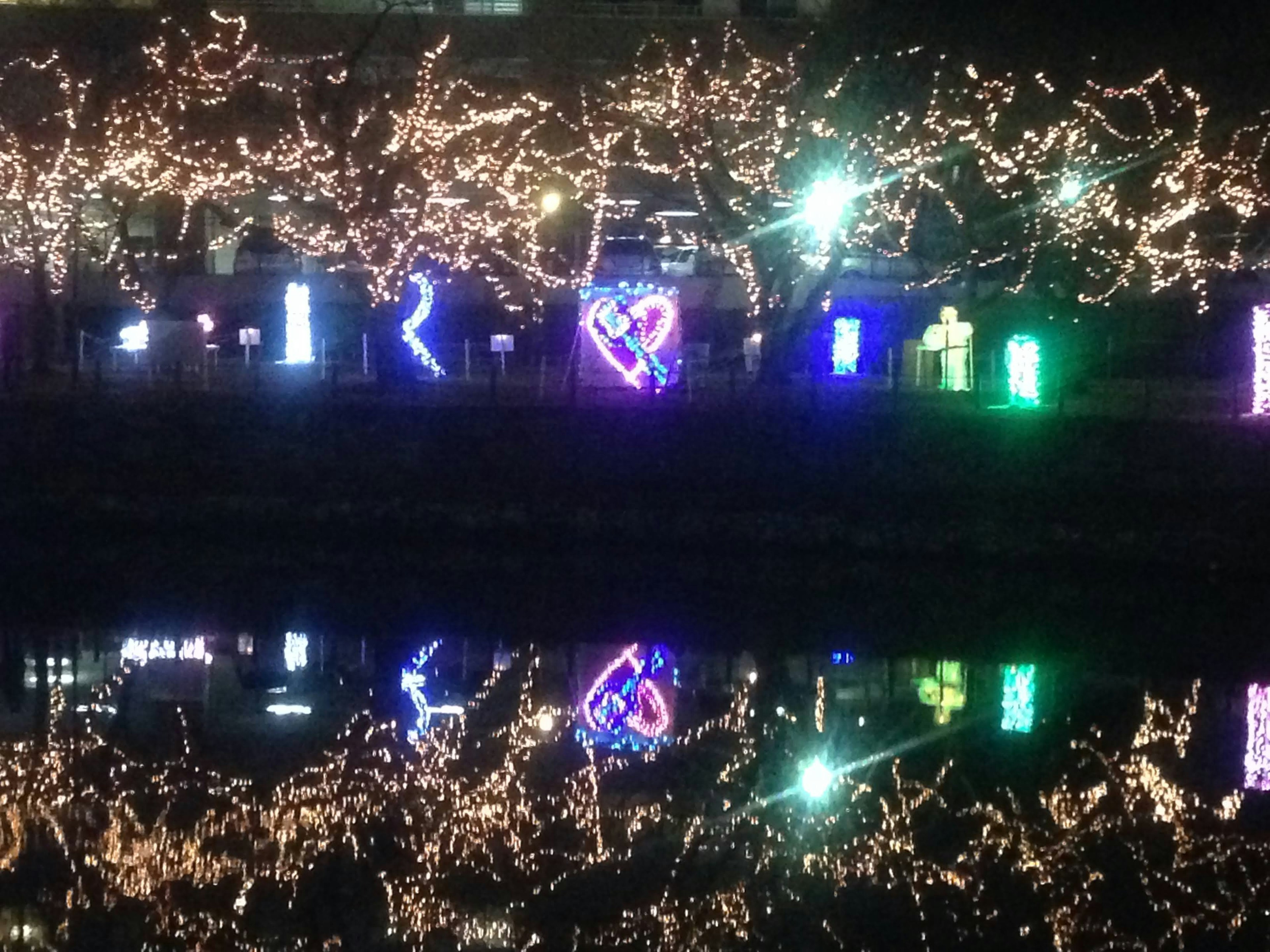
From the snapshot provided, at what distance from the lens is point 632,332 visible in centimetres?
2638

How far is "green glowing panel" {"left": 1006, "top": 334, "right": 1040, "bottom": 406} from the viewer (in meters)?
25.4

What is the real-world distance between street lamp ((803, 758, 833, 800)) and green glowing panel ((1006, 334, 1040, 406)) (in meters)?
15.6

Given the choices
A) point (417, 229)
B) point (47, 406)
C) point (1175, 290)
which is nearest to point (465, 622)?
point (47, 406)

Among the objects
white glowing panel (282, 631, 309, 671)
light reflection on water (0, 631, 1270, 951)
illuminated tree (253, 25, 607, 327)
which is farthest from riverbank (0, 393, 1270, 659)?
illuminated tree (253, 25, 607, 327)

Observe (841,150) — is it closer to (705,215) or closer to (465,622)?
(705,215)

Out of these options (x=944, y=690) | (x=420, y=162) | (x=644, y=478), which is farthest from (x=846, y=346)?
(x=944, y=690)

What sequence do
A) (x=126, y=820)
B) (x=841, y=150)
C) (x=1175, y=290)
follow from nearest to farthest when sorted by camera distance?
(x=126, y=820) < (x=841, y=150) < (x=1175, y=290)

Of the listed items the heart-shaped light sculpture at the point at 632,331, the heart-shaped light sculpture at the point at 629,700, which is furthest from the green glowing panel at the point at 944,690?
the heart-shaped light sculpture at the point at 632,331

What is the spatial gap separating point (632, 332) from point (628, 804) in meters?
17.2

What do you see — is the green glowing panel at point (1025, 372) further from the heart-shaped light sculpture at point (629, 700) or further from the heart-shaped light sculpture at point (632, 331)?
the heart-shaped light sculpture at point (629, 700)

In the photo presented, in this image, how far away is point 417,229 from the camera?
29.0 metres

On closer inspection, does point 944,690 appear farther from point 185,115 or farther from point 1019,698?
point 185,115

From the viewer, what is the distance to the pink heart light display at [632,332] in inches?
1040

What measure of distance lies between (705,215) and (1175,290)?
981 centimetres
